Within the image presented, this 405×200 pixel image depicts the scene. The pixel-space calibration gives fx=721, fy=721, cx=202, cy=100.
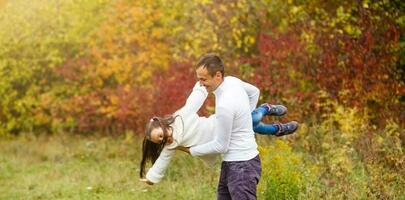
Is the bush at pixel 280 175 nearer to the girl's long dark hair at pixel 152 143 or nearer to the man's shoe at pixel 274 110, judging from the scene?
the man's shoe at pixel 274 110

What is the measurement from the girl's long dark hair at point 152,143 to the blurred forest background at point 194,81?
5.21ft

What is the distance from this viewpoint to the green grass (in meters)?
9.22

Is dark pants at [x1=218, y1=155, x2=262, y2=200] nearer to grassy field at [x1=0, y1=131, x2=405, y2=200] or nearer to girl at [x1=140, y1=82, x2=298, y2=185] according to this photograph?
girl at [x1=140, y1=82, x2=298, y2=185]

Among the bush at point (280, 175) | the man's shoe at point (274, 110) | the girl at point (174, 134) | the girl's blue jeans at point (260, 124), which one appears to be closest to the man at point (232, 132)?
the girl at point (174, 134)

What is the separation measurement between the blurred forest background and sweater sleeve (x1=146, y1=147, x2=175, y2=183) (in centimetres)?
161

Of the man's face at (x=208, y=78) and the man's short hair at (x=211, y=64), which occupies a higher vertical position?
the man's short hair at (x=211, y=64)

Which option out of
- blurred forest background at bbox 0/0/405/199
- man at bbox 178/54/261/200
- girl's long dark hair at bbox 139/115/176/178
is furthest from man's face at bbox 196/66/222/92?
blurred forest background at bbox 0/0/405/199

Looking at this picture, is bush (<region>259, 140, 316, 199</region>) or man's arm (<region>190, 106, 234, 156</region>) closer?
man's arm (<region>190, 106, 234, 156</region>)

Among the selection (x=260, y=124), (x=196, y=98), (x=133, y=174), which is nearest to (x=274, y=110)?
(x=260, y=124)

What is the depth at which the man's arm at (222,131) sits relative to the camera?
5.44 m

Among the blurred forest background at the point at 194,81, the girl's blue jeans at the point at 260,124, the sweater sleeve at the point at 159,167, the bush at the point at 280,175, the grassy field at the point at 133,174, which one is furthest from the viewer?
the blurred forest background at the point at 194,81

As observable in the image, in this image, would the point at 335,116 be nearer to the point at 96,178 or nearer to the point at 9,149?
the point at 96,178

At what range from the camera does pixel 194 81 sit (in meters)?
12.5

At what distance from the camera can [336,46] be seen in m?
11.7
